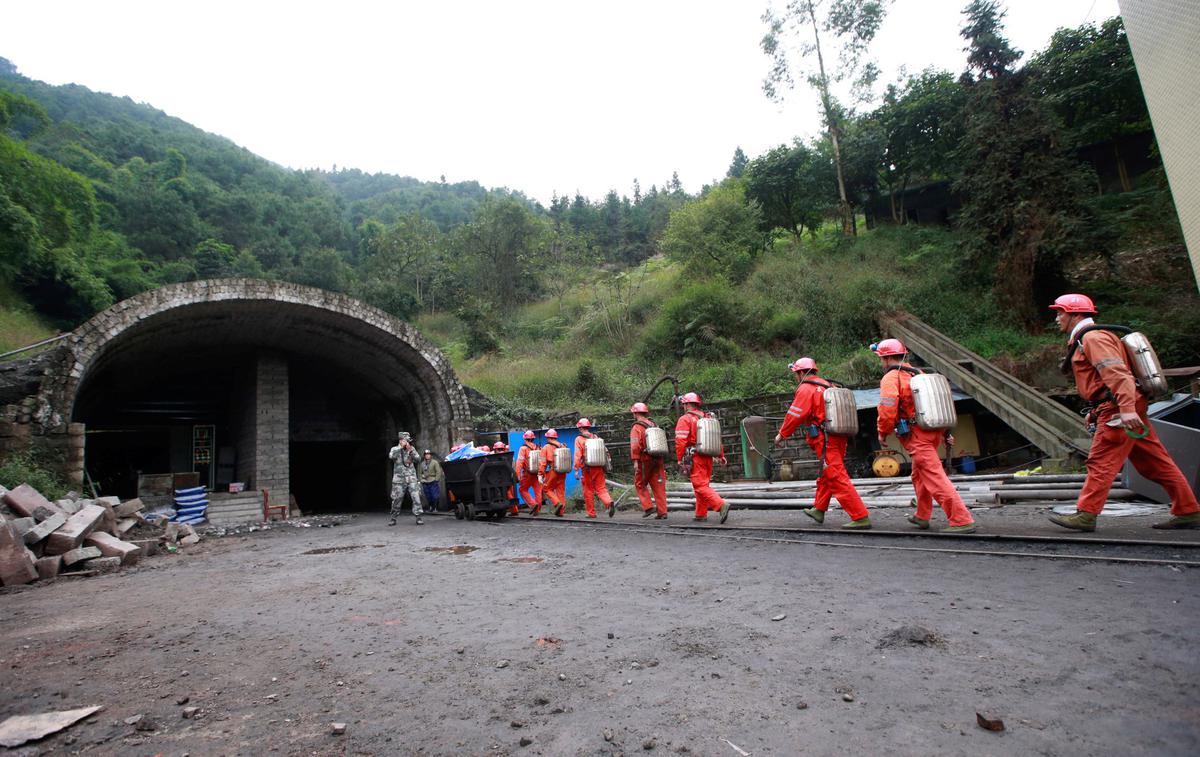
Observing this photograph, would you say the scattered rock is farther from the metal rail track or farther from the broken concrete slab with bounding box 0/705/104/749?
the broken concrete slab with bounding box 0/705/104/749

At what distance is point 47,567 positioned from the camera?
7.27 metres

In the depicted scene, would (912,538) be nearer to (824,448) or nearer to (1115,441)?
(824,448)

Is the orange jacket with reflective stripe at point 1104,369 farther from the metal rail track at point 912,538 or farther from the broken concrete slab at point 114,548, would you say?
the broken concrete slab at point 114,548

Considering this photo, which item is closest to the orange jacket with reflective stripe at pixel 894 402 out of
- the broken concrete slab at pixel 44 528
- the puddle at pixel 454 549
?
the puddle at pixel 454 549

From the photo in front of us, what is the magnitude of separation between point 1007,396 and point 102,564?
59.1 ft

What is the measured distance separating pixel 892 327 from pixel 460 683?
22.0 meters

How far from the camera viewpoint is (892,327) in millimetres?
21516

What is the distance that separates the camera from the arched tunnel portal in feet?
47.6

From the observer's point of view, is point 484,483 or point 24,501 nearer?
point 24,501

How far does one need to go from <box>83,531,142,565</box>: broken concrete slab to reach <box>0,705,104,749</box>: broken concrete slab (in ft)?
22.4

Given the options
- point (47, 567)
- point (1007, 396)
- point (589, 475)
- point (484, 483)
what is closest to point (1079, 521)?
point (589, 475)

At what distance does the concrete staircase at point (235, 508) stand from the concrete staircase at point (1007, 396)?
61.8 feet

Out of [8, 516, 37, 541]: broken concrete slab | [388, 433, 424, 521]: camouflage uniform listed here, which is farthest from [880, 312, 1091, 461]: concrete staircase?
[8, 516, 37, 541]: broken concrete slab

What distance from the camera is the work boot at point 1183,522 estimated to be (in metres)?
4.88
